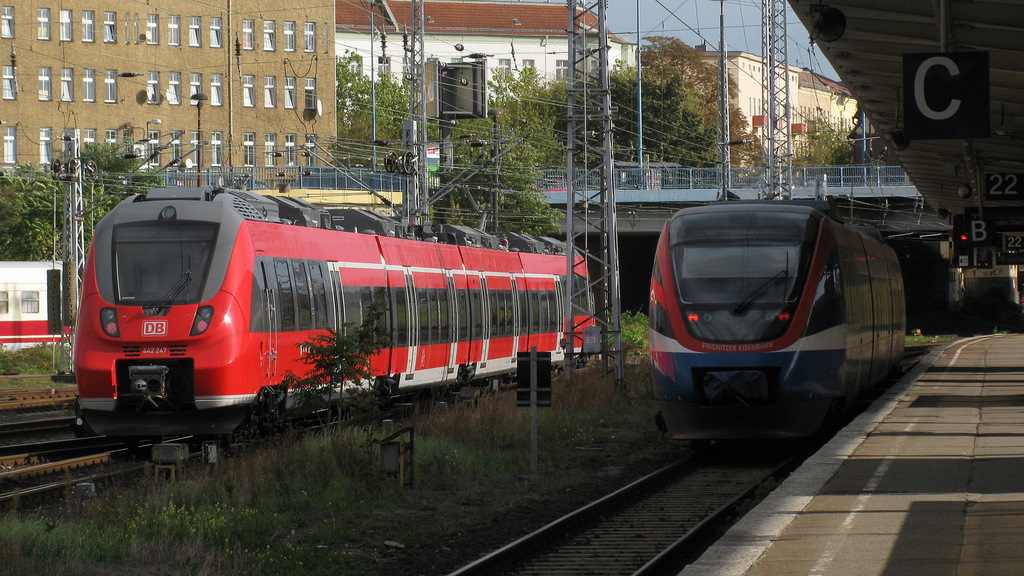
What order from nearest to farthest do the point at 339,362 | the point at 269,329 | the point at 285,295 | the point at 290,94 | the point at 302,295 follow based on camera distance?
the point at 339,362 < the point at 269,329 < the point at 285,295 < the point at 302,295 < the point at 290,94

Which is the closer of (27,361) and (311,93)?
(27,361)

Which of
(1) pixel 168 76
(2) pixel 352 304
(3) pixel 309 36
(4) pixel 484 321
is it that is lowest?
(4) pixel 484 321

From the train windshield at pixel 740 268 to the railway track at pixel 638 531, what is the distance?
1769 mm

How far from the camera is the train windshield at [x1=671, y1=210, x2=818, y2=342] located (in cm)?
1603

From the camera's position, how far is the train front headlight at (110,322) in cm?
1634

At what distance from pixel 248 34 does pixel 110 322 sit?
63.5 metres

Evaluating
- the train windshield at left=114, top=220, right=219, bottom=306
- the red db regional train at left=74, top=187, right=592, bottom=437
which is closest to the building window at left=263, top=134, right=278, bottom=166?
the red db regional train at left=74, top=187, right=592, bottom=437

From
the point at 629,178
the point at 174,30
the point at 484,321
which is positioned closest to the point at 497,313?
the point at 484,321

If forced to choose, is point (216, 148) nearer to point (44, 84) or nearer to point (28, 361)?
point (44, 84)

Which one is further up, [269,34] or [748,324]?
[269,34]

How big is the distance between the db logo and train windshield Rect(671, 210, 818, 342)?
616cm

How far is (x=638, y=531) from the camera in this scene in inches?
487

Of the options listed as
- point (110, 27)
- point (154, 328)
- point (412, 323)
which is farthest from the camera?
point (110, 27)

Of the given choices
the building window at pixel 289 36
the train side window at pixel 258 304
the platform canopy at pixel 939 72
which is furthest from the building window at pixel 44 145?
the train side window at pixel 258 304
